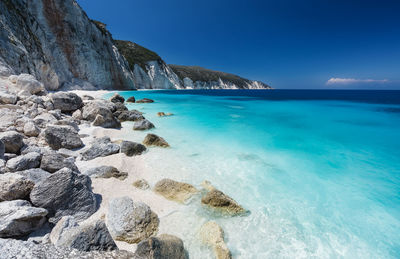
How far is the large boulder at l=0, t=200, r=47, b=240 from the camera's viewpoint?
2.48 meters

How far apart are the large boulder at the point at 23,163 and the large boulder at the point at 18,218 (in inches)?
55.1

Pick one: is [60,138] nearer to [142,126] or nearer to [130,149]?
[130,149]

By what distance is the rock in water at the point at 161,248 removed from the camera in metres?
2.57

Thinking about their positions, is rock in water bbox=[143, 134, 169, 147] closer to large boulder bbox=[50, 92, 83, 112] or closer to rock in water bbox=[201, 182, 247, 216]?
rock in water bbox=[201, 182, 247, 216]

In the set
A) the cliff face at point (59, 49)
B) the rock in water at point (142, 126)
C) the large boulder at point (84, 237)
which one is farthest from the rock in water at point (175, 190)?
the cliff face at point (59, 49)

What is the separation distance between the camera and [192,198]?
15.0ft

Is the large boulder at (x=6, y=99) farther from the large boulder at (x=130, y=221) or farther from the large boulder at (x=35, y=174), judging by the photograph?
the large boulder at (x=130, y=221)

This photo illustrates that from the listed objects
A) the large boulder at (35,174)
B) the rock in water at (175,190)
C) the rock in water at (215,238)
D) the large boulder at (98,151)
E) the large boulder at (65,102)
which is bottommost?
the rock in water at (215,238)

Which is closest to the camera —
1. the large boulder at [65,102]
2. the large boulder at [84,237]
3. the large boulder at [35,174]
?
the large boulder at [84,237]

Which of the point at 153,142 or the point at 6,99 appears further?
the point at 6,99

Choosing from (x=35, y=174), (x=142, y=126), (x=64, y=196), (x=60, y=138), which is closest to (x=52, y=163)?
(x=35, y=174)

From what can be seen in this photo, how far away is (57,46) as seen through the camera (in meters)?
32.4

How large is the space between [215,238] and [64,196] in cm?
298

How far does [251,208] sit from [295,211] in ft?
3.87
